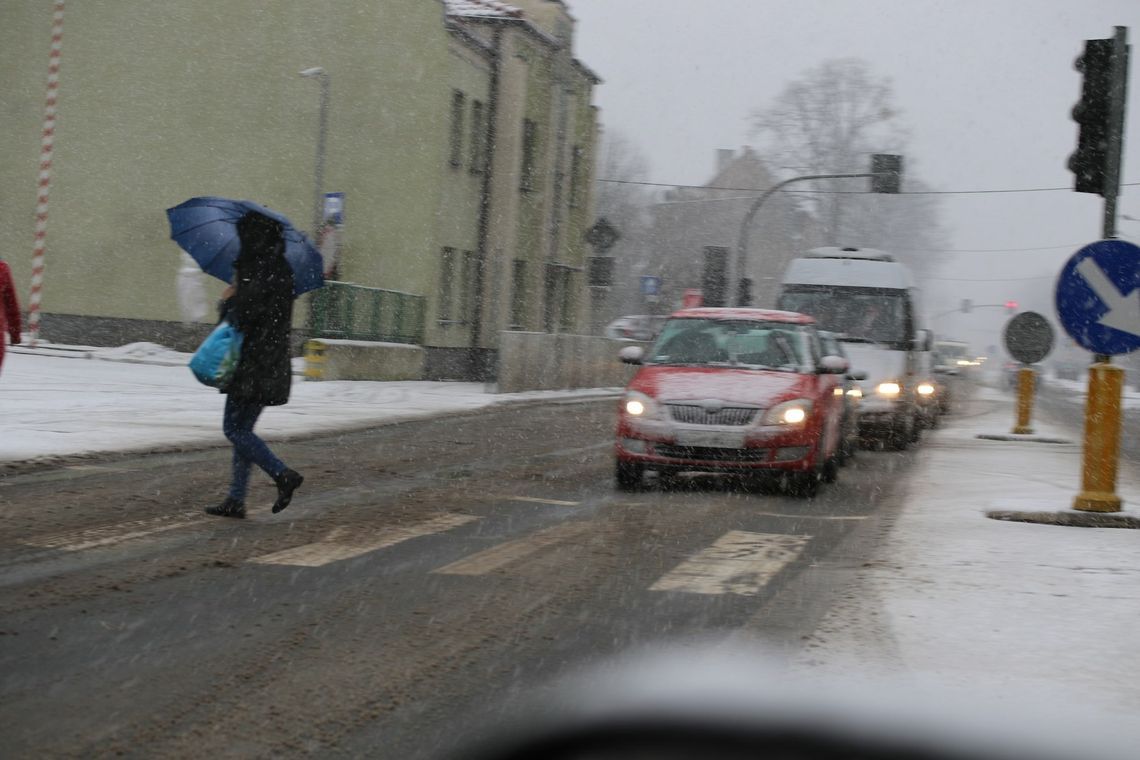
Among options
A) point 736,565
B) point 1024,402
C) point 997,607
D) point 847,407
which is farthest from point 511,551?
point 1024,402

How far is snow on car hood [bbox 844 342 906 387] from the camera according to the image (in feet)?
64.5

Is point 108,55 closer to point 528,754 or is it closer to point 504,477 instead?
point 504,477

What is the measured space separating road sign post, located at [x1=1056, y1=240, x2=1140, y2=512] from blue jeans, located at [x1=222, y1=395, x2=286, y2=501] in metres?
5.42

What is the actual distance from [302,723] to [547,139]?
111 ft

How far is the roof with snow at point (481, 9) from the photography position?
35.3 metres

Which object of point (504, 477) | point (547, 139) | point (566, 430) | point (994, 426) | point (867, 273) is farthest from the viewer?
point (547, 139)

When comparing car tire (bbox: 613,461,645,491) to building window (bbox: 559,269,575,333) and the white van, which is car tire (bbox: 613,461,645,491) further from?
building window (bbox: 559,269,575,333)

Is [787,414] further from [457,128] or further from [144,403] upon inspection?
[457,128]

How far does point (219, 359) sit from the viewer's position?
9.29m

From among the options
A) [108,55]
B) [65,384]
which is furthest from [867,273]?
[108,55]

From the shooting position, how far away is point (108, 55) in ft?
111

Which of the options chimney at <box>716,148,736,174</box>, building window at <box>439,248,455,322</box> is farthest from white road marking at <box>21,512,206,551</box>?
chimney at <box>716,148,736,174</box>

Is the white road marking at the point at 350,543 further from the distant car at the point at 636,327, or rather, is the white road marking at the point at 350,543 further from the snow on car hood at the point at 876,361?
the distant car at the point at 636,327

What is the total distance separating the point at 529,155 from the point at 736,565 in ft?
98.7
